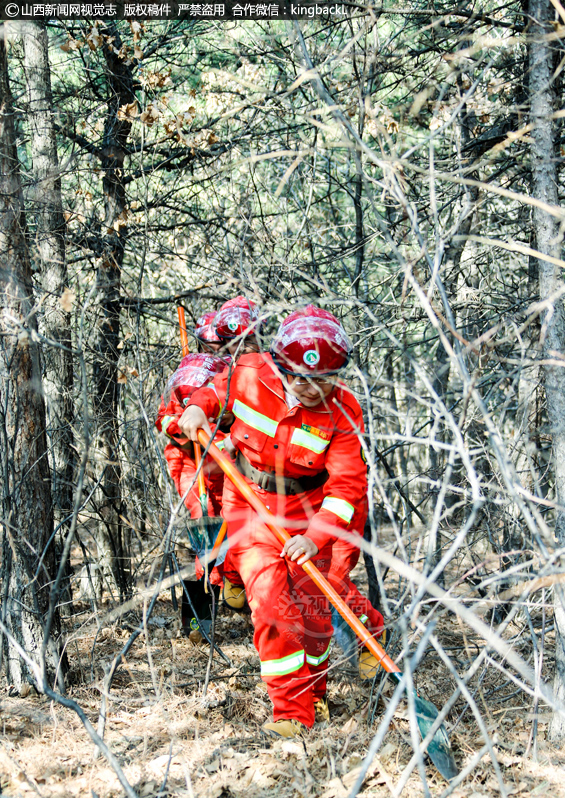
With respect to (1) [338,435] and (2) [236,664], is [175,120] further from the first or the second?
(2) [236,664]

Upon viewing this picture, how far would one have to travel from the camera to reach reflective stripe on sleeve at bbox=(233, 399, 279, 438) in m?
4.04

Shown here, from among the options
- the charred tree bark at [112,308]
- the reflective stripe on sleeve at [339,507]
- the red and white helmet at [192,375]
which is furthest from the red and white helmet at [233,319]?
the reflective stripe on sleeve at [339,507]

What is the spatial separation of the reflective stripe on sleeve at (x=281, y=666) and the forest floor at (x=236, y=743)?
307 millimetres

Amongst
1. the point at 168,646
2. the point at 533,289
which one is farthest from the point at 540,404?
the point at 168,646

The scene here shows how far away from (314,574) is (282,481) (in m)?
0.66

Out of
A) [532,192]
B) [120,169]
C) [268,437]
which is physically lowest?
[268,437]

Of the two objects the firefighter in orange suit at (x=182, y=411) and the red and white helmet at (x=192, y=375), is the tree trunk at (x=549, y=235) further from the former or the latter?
the red and white helmet at (x=192, y=375)

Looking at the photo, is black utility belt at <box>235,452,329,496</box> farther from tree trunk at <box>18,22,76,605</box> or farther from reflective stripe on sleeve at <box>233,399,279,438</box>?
tree trunk at <box>18,22,76,605</box>

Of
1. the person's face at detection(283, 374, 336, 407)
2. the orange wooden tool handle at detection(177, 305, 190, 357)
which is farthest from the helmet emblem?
the orange wooden tool handle at detection(177, 305, 190, 357)

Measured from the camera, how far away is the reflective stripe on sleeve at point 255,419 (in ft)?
13.3

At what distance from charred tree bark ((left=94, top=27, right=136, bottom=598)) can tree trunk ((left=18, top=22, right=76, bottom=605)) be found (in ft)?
0.97

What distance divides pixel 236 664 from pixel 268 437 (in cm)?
166

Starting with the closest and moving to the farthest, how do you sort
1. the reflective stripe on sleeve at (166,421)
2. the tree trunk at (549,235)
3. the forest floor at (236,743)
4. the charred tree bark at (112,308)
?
1. the forest floor at (236,743)
2. the tree trunk at (549,235)
3. the reflective stripe on sleeve at (166,421)
4. the charred tree bark at (112,308)

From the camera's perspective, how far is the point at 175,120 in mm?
5242
